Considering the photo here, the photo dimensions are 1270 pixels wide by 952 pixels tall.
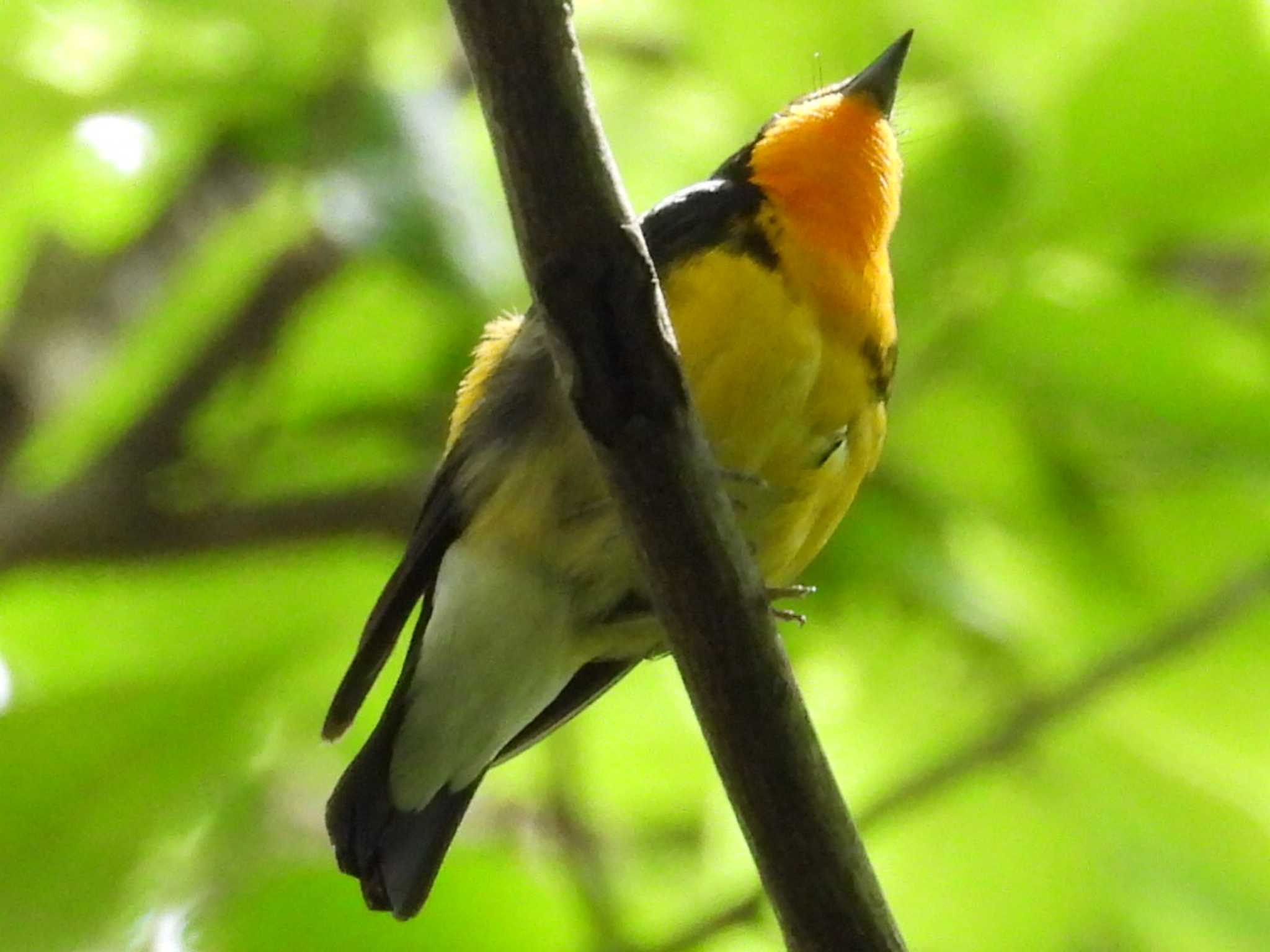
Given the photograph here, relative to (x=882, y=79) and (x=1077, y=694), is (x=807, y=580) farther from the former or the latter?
(x=882, y=79)

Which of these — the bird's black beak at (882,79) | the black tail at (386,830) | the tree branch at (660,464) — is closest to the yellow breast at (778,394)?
the bird's black beak at (882,79)

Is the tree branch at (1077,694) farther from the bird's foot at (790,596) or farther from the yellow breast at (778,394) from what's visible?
the yellow breast at (778,394)

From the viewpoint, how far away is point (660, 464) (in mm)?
946

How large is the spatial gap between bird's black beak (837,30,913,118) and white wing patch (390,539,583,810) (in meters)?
0.61

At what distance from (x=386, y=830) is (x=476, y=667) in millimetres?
225

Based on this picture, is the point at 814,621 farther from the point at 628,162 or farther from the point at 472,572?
the point at 628,162

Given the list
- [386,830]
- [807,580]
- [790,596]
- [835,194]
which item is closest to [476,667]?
[386,830]

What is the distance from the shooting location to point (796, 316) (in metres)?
1.65

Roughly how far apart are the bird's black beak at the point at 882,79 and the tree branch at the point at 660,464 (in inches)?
32.7

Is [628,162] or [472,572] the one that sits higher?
[628,162]

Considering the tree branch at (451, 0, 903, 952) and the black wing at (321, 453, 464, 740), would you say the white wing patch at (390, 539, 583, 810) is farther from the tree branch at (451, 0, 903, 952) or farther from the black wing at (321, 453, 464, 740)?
the tree branch at (451, 0, 903, 952)

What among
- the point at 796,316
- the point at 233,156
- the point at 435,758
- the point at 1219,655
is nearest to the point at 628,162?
the point at 796,316

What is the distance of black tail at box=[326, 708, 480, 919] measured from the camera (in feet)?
4.72

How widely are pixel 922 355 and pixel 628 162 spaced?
1.27ft
